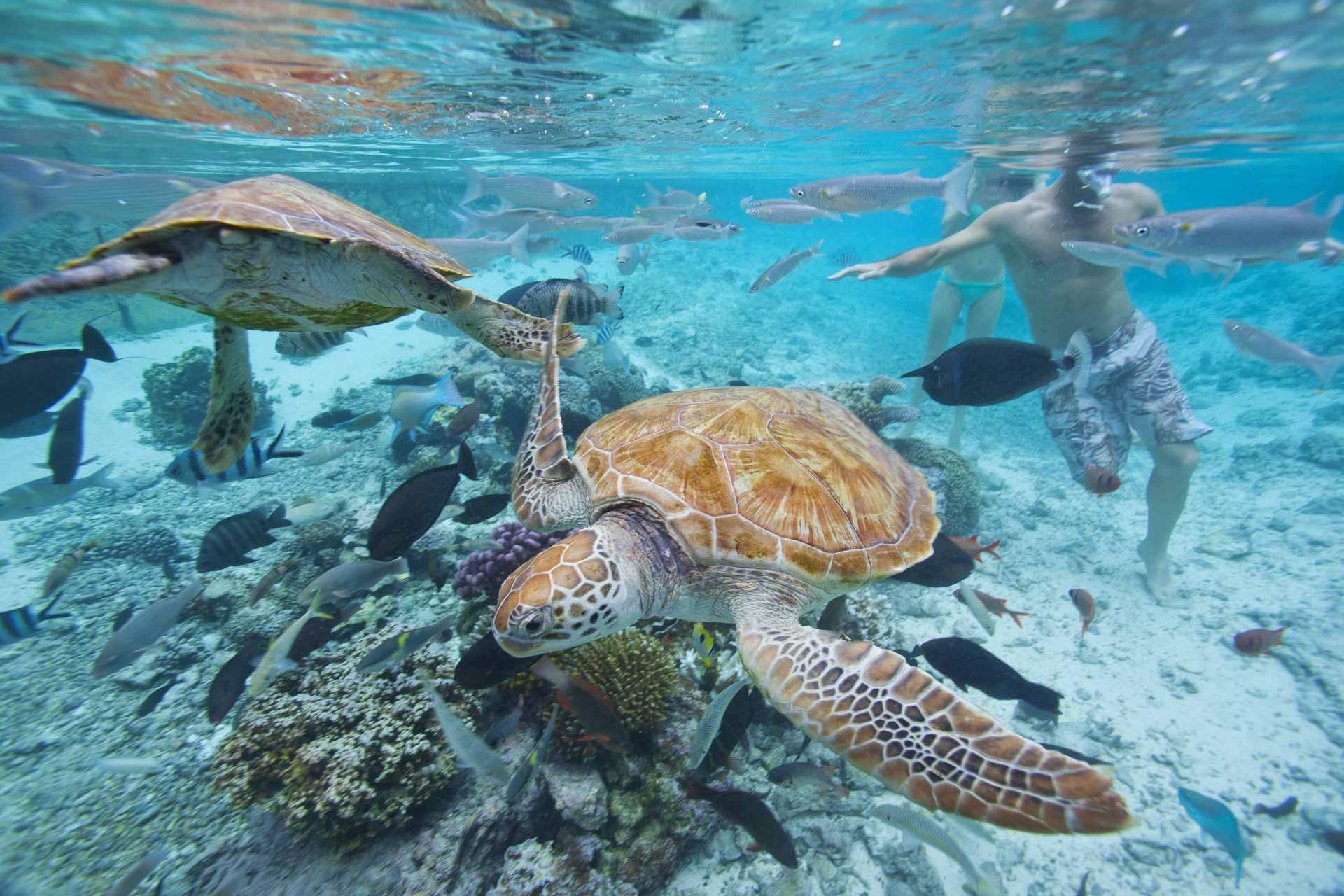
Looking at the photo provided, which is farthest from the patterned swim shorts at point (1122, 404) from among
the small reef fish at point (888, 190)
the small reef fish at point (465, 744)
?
the small reef fish at point (465, 744)

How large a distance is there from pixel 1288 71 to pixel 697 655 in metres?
13.8

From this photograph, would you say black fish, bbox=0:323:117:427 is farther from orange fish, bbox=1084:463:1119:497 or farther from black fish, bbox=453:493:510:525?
orange fish, bbox=1084:463:1119:497

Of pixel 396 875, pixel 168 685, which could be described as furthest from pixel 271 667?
pixel 168 685

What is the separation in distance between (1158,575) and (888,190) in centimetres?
558

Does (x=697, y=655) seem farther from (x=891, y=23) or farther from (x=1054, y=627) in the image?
(x=891, y=23)

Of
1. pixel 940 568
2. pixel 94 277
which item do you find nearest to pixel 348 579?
pixel 94 277

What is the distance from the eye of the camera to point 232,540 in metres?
3.96

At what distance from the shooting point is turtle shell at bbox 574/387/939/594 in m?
2.62

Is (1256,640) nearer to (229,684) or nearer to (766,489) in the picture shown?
(766,489)

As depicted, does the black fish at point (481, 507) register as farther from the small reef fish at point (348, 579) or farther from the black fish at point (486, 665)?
the black fish at point (486, 665)

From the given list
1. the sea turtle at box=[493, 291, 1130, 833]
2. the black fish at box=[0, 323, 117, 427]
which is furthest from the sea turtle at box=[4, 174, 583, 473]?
the black fish at box=[0, 323, 117, 427]

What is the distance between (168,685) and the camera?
3504 mm

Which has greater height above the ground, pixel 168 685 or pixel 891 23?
pixel 891 23

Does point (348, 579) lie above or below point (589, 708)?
above
